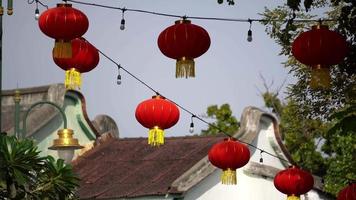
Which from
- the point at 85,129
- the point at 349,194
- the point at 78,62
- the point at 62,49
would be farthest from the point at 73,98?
the point at 62,49

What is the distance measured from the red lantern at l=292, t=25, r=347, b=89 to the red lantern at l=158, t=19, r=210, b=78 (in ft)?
3.97

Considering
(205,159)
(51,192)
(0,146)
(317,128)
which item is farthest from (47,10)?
(317,128)

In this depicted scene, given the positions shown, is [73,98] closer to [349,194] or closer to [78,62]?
[349,194]

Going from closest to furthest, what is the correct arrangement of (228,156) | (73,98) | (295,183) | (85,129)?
(228,156) < (295,183) < (73,98) < (85,129)

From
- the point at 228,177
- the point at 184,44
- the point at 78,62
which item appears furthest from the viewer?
the point at 228,177

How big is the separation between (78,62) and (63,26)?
87cm

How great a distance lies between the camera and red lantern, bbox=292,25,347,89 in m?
11.9

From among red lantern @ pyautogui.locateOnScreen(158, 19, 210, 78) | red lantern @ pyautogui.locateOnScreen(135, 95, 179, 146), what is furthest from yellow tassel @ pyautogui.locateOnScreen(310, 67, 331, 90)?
red lantern @ pyautogui.locateOnScreen(135, 95, 179, 146)

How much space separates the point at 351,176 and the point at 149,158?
17.0 feet

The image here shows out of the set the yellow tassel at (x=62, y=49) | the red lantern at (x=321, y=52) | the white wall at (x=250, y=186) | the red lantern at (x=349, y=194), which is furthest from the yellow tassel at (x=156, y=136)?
the white wall at (x=250, y=186)

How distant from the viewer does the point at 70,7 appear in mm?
12359

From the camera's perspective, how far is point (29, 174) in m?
15.1

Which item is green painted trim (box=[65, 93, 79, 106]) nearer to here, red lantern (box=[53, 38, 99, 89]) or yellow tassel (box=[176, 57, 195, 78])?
red lantern (box=[53, 38, 99, 89])

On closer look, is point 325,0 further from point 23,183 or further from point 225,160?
point 23,183
